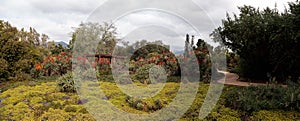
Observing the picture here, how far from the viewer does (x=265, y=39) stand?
956 cm

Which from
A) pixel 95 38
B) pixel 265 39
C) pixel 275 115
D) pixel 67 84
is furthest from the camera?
A: pixel 95 38

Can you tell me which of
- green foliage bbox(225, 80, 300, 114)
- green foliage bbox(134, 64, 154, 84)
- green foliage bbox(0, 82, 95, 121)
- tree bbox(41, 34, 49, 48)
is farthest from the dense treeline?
tree bbox(41, 34, 49, 48)

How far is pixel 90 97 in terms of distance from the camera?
5.47m

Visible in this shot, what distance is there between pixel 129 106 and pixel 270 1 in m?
9.03

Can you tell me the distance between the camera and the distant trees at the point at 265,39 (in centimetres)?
748

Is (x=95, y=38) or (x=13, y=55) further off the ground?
(x=95, y=38)

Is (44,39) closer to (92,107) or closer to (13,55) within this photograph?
(13,55)

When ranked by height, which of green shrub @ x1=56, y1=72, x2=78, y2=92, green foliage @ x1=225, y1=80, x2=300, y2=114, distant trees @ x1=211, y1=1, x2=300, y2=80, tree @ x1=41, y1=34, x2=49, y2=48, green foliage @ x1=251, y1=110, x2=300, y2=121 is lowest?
green foliage @ x1=251, y1=110, x2=300, y2=121

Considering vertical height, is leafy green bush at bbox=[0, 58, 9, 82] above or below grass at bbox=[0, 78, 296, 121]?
above

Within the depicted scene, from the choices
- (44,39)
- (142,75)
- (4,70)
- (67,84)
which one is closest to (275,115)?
(67,84)

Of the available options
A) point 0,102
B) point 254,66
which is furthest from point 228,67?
point 0,102

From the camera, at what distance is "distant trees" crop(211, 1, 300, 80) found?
24.5 feet

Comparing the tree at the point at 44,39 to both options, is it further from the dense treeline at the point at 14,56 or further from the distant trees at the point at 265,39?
the distant trees at the point at 265,39

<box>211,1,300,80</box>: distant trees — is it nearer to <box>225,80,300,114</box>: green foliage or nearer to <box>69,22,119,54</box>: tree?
<box>225,80,300,114</box>: green foliage
